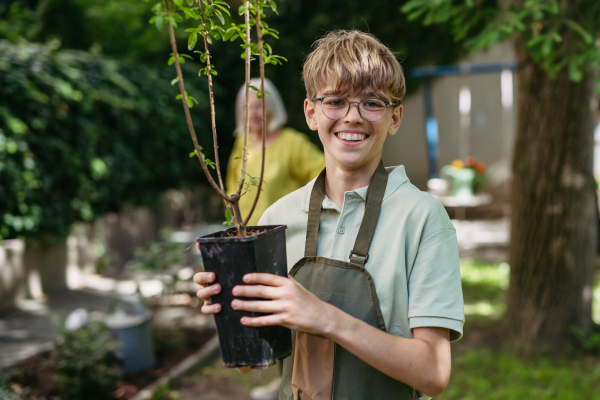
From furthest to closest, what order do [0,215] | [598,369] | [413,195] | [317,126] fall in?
[0,215] < [598,369] < [317,126] < [413,195]

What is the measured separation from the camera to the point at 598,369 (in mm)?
3766

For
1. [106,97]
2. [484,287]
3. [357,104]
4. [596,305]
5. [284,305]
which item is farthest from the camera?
[106,97]

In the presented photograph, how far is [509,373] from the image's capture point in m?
3.81

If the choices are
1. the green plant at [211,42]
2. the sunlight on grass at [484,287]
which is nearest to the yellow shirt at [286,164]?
the green plant at [211,42]

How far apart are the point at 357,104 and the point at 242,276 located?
49 cm

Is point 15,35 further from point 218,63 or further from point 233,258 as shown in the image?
point 233,258

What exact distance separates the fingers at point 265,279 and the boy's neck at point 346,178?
1.13 feet

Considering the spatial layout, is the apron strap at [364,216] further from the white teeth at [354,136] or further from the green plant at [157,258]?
the green plant at [157,258]

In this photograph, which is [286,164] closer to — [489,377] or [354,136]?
[354,136]

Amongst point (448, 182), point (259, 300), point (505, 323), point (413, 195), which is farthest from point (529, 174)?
point (448, 182)

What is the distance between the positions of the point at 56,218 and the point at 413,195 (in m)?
5.39

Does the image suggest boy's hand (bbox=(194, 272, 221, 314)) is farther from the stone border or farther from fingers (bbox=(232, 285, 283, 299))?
the stone border

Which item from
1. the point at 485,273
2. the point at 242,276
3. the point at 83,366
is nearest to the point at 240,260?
the point at 242,276

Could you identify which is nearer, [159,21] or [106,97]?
[159,21]
